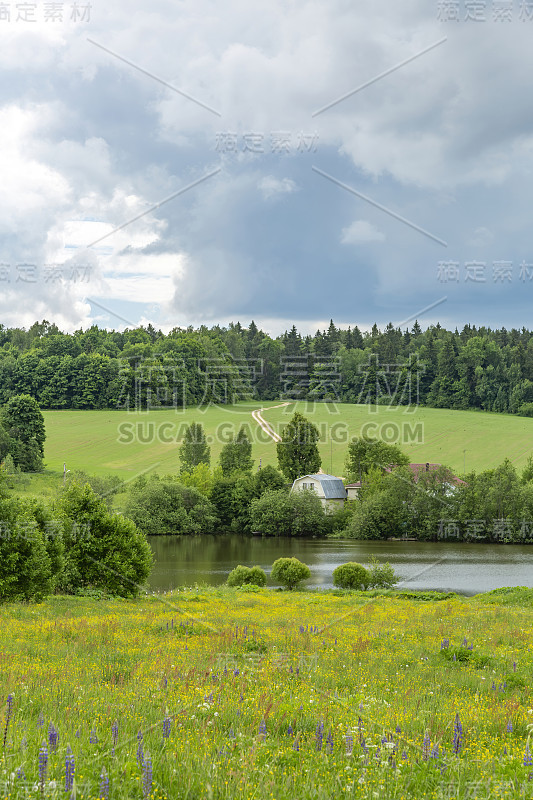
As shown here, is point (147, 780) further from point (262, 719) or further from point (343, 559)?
point (343, 559)

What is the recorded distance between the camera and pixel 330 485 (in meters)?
98.1

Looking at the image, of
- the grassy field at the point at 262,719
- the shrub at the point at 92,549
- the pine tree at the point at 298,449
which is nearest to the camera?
the grassy field at the point at 262,719

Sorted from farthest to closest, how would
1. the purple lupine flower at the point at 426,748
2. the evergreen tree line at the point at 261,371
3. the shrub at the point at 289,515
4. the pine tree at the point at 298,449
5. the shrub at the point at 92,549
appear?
1. the pine tree at the point at 298,449
2. the shrub at the point at 289,515
3. the evergreen tree line at the point at 261,371
4. the shrub at the point at 92,549
5. the purple lupine flower at the point at 426,748

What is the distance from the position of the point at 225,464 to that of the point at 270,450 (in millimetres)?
11635

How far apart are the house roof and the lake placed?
36.9 feet

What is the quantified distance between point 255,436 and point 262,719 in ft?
347

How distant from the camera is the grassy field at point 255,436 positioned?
3893 inches

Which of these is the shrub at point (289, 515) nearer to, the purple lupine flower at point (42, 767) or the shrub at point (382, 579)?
the shrub at point (382, 579)

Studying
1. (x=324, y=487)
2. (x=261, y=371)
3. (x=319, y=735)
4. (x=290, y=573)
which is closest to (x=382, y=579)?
(x=290, y=573)

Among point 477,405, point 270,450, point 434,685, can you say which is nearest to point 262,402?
point 270,450

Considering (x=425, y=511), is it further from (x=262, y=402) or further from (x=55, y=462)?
(x=55, y=462)

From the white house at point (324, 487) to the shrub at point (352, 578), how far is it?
4826 centimetres

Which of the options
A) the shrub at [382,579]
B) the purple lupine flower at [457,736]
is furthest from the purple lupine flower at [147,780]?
the shrub at [382,579]

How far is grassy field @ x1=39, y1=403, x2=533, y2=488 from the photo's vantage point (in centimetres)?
9888
